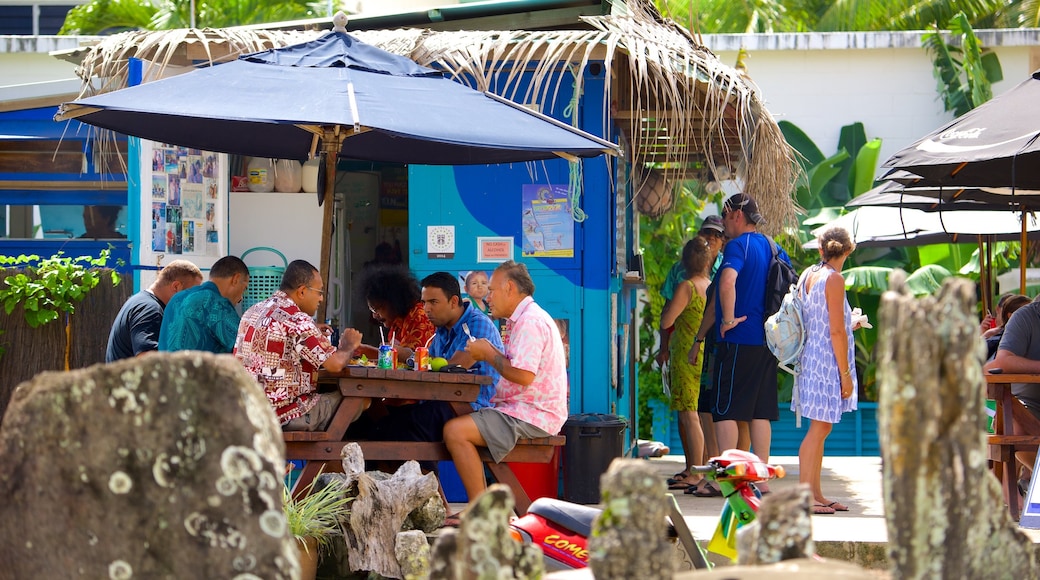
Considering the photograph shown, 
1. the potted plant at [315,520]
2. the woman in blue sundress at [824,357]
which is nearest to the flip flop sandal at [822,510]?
the woman in blue sundress at [824,357]

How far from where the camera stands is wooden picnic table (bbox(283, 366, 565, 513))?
5.96 meters

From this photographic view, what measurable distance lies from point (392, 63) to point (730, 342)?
2778 millimetres

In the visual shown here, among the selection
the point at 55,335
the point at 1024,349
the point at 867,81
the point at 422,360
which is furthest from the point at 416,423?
the point at 867,81

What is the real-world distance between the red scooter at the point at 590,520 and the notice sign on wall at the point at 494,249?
9.85 feet

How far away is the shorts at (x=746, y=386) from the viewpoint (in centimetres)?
767

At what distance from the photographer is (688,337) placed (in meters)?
8.55

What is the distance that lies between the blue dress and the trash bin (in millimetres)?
1165

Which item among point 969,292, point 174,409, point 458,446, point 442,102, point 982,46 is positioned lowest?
point 458,446

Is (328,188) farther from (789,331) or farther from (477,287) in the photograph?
(789,331)

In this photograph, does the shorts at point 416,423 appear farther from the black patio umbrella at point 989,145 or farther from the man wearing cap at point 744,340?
the black patio umbrella at point 989,145

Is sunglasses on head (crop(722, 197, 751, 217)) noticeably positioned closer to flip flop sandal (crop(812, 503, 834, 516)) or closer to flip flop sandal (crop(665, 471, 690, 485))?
flip flop sandal (crop(665, 471, 690, 485))

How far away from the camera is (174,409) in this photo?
10.0 ft

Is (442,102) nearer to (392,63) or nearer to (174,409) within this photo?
(392,63)

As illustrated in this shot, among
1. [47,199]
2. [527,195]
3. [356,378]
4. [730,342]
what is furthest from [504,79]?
[47,199]
